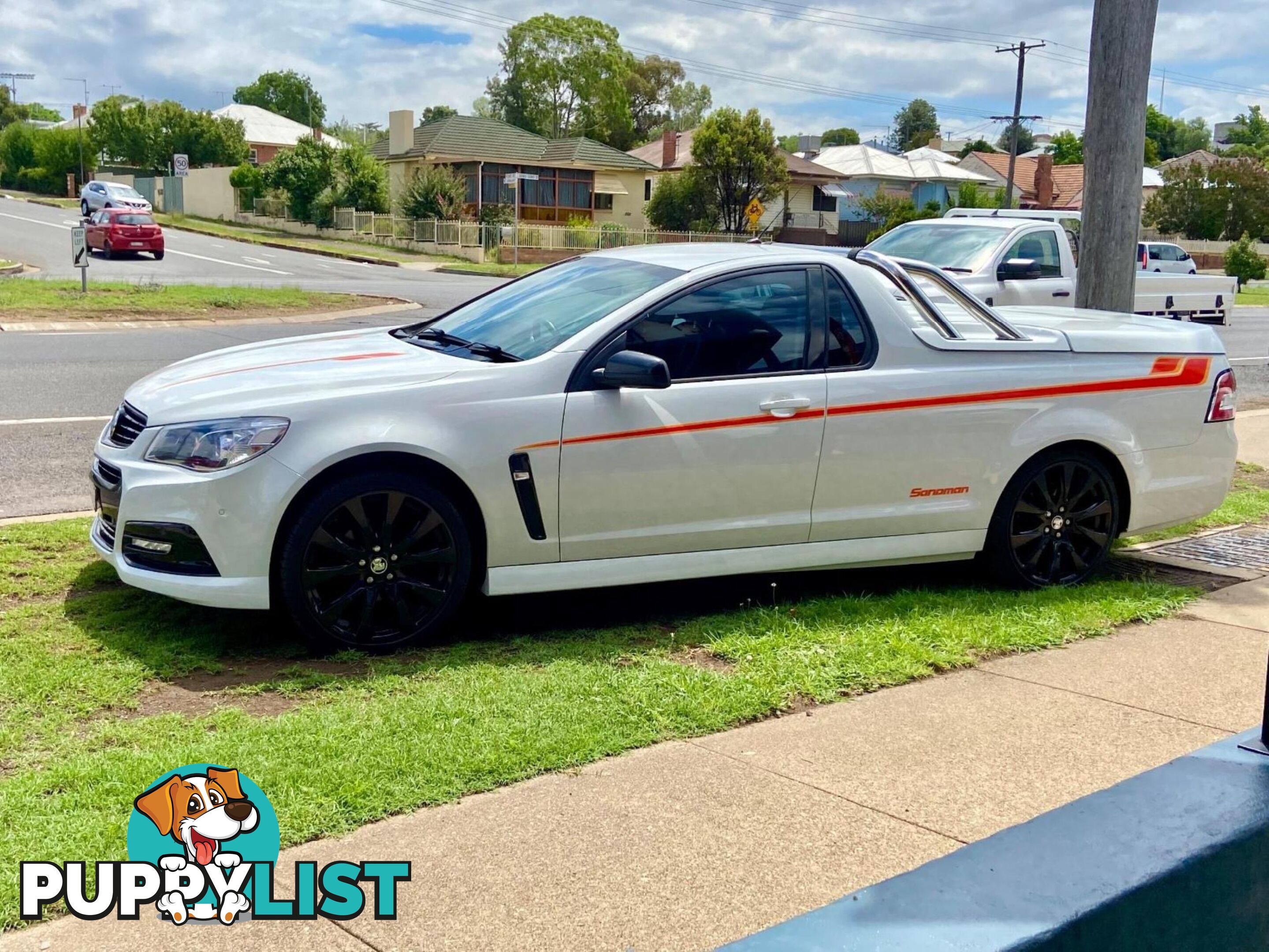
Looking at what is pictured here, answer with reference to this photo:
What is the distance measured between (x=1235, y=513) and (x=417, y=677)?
600 cm

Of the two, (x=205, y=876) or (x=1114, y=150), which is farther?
(x=1114, y=150)

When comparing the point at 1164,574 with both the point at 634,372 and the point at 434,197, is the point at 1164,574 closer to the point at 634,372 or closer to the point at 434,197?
the point at 634,372

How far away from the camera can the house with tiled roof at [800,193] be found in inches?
2454

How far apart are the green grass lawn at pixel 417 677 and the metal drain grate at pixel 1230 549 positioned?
0.95 meters

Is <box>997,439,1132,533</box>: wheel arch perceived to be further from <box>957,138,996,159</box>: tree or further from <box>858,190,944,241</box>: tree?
<box>957,138,996,159</box>: tree

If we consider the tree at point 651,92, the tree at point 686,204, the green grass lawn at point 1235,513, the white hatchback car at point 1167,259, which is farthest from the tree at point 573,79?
the green grass lawn at point 1235,513

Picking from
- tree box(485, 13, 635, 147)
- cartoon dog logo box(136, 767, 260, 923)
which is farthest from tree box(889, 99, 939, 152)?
cartoon dog logo box(136, 767, 260, 923)

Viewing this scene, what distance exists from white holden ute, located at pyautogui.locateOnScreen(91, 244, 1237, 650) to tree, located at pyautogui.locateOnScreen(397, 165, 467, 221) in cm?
4219

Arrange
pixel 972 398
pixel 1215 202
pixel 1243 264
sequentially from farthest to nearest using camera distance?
pixel 1215 202
pixel 1243 264
pixel 972 398

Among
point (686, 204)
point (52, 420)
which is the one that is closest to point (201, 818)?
point (52, 420)

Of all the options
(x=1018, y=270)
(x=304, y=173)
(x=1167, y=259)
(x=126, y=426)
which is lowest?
(x=126, y=426)

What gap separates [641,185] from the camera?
209ft

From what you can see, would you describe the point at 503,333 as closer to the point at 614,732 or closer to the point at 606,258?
the point at 606,258

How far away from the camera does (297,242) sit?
48.4m
